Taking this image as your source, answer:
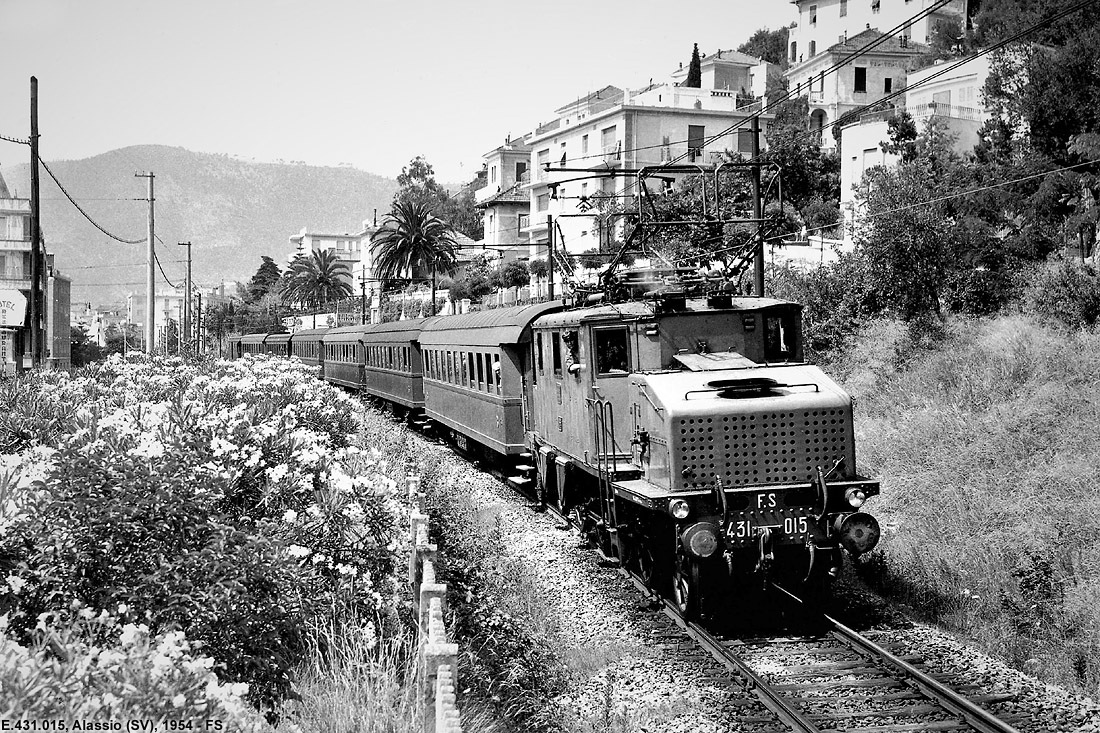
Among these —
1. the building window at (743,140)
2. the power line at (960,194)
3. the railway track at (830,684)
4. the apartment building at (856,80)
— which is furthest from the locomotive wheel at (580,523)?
the apartment building at (856,80)

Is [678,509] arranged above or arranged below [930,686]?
above

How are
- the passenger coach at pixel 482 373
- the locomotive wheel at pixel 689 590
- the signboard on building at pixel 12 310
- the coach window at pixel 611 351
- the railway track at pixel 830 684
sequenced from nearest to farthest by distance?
the railway track at pixel 830 684, the locomotive wheel at pixel 689 590, the coach window at pixel 611 351, the passenger coach at pixel 482 373, the signboard on building at pixel 12 310

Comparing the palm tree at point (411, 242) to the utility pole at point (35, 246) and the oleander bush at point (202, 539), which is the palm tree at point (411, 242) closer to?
the utility pole at point (35, 246)

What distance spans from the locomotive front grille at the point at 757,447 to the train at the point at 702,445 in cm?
1

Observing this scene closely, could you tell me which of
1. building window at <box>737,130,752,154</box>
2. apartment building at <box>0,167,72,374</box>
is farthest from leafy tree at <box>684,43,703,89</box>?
apartment building at <box>0,167,72,374</box>

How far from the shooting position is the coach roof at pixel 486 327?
1602cm

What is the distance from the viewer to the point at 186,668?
453 centimetres

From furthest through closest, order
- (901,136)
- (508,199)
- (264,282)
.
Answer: (264,282) < (508,199) < (901,136)

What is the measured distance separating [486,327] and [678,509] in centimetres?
1015

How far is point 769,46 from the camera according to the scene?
98.1 m

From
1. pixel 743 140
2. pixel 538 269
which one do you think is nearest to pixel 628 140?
pixel 743 140

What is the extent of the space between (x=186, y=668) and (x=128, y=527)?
6.06ft

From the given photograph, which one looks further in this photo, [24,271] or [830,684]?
[24,271]

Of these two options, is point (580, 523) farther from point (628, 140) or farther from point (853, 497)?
point (628, 140)
